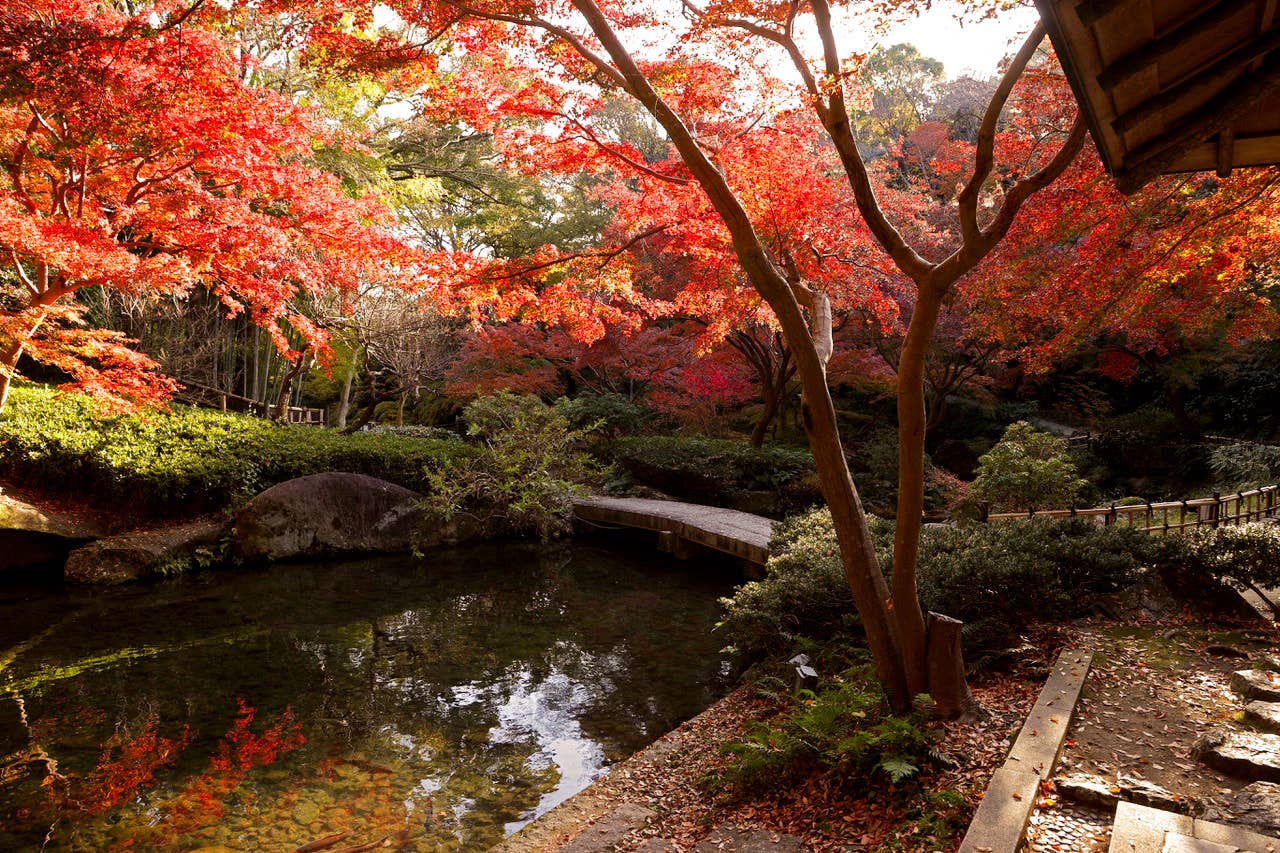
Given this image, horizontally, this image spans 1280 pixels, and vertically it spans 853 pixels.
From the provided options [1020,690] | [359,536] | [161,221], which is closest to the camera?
[1020,690]

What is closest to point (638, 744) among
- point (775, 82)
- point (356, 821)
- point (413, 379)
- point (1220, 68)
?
point (356, 821)

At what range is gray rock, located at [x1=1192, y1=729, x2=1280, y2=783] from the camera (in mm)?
3191

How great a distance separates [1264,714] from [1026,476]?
7189 mm

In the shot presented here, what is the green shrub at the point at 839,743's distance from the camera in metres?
3.64

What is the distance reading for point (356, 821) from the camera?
4.24m

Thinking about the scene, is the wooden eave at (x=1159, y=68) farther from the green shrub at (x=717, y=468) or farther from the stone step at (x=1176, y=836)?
the green shrub at (x=717, y=468)

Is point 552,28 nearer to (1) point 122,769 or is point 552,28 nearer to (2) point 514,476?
(1) point 122,769

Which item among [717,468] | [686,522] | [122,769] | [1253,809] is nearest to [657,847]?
[1253,809]

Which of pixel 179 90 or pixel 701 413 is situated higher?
pixel 179 90

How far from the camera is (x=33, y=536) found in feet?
31.2

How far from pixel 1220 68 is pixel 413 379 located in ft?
54.8

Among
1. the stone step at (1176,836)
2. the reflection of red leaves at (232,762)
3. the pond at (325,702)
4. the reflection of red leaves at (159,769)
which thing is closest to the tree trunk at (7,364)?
the pond at (325,702)

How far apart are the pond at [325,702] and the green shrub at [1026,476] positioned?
4552 mm

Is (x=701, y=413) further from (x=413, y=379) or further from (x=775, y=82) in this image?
(x=775, y=82)
